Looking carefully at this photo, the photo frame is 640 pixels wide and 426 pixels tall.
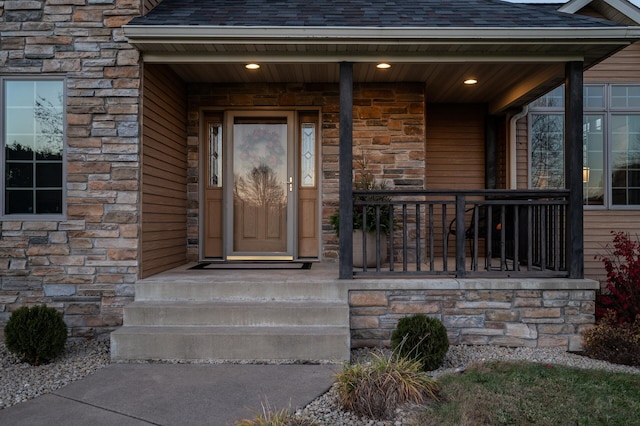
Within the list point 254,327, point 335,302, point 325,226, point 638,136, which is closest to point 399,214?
point 325,226

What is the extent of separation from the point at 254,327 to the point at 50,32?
3.35 meters

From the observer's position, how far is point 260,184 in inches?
243

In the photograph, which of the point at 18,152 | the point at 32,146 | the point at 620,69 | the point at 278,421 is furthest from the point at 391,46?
the point at 620,69

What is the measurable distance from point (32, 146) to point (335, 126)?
3249 mm

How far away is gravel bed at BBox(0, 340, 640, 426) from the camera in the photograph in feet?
9.30

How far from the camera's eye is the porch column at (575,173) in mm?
4457

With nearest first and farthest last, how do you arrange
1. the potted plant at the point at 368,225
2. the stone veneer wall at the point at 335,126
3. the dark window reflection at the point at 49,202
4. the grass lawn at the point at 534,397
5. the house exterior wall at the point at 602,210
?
the grass lawn at the point at 534,397 < the dark window reflection at the point at 49,202 < the potted plant at the point at 368,225 < the stone veneer wall at the point at 335,126 < the house exterior wall at the point at 602,210

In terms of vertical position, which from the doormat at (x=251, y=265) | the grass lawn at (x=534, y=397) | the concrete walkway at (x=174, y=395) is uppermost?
the doormat at (x=251, y=265)

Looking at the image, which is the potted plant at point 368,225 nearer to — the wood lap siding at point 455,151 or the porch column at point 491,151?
the wood lap siding at point 455,151

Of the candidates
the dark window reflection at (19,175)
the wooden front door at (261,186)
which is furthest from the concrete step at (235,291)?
the wooden front door at (261,186)

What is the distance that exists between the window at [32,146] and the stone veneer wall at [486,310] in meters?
3.03

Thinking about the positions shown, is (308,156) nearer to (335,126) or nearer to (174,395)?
(335,126)

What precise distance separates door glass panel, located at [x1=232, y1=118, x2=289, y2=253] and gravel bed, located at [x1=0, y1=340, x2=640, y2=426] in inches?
87.2

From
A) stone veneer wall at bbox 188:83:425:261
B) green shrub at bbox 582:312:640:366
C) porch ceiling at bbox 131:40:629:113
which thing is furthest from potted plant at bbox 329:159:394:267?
green shrub at bbox 582:312:640:366
